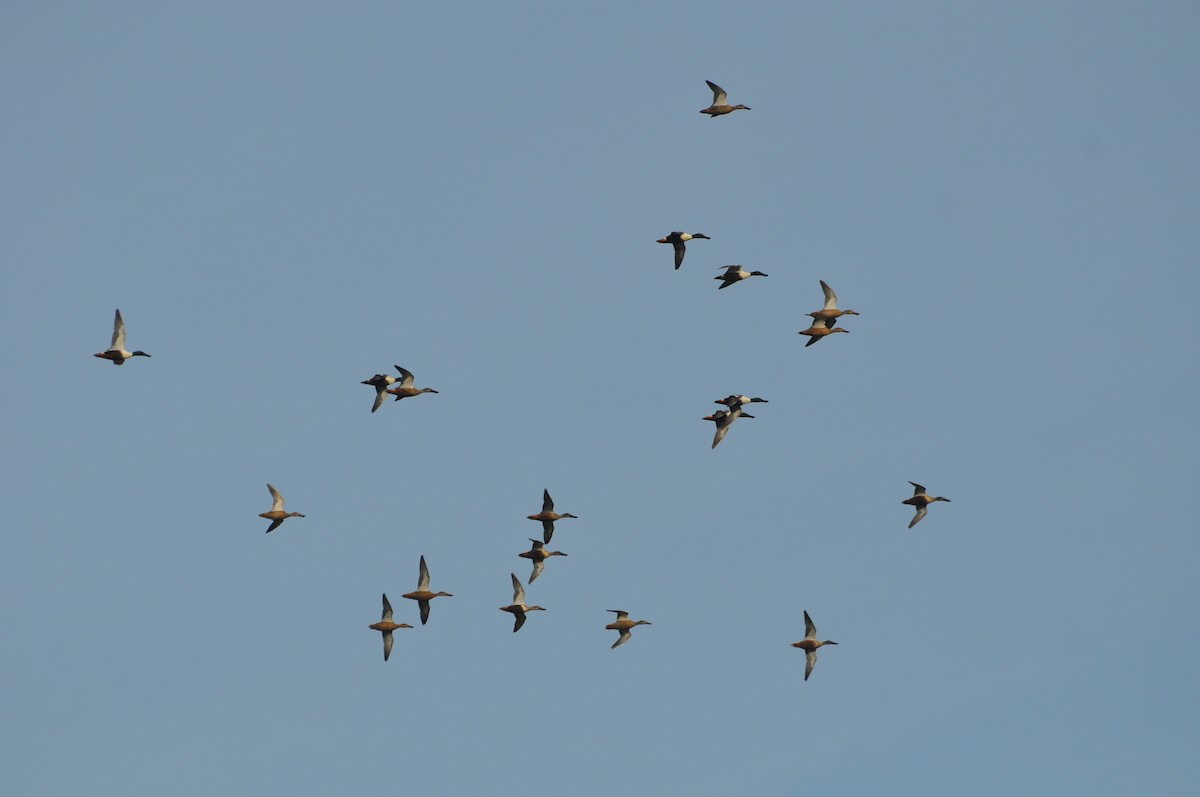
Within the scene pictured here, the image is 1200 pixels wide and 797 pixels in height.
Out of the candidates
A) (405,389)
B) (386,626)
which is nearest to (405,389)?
(405,389)

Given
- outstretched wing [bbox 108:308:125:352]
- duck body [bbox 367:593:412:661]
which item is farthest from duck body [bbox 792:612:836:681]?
outstretched wing [bbox 108:308:125:352]

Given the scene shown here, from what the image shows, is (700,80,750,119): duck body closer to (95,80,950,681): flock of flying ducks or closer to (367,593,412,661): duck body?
(95,80,950,681): flock of flying ducks

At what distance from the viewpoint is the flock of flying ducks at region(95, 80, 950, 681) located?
11469 centimetres

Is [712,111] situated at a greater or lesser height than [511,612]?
greater

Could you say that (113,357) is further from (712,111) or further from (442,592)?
(712,111)

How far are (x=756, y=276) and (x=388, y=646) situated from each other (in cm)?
2212

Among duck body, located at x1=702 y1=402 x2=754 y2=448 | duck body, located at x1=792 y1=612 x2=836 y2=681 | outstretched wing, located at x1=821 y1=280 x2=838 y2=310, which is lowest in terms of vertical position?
duck body, located at x1=792 y1=612 x2=836 y2=681

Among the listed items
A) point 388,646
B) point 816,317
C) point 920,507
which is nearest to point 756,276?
point 816,317

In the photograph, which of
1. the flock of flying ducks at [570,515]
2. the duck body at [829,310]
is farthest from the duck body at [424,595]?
the duck body at [829,310]

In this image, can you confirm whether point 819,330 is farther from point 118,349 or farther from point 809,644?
point 118,349

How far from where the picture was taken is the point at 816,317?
379 feet

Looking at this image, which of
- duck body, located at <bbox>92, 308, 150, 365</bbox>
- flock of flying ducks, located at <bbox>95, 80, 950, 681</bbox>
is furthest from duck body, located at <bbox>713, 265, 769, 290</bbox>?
duck body, located at <bbox>92, 308, 150, 365</bbox>

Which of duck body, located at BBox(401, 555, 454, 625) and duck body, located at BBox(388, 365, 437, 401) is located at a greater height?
duck body, located at BBox(388, 365, 437, 401)

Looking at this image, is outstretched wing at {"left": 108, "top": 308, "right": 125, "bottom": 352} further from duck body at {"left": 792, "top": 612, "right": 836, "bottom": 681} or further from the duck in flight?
duck body at {"left": 792, "top": 612, "right": 836, "bottom": 681}
